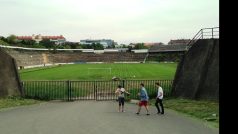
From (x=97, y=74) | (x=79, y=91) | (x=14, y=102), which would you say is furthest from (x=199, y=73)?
(x=97, y=74)

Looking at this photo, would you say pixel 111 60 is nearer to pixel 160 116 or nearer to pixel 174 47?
pixel 174 47

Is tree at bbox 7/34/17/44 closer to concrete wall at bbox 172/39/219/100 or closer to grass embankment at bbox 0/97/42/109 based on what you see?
grass embankment at bbox 0/97/42/109

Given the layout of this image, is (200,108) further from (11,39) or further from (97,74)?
(11,39)

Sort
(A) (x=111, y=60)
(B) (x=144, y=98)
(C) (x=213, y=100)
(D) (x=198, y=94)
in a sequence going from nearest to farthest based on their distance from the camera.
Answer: (B) (x=144, y=98) → (C) (x=213, y=100) → (D) (x=198, y=94) → (A) (x=111, y=60)

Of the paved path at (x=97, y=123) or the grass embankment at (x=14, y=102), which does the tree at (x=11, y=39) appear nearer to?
the grass embankment at (x=14, y=102)

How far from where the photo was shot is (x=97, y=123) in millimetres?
15461

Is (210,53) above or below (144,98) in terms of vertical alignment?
above

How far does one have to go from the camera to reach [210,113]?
1738cm

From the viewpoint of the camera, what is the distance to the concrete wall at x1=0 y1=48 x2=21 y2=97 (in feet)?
83.5

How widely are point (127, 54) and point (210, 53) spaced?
12513 cm

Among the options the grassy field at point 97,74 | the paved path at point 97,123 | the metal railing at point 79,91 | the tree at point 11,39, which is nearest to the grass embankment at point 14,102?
the metal railing at point 79,91

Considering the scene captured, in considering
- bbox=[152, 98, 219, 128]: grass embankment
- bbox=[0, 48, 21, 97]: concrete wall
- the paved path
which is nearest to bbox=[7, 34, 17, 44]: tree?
bbox=[0, 48, 21, 97]: concrete wall

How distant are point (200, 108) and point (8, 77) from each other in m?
13.0
